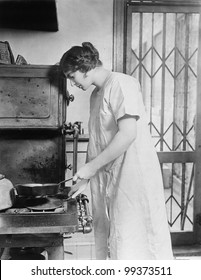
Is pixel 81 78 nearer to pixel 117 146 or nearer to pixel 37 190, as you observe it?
pixel 117 146

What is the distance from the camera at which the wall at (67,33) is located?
A: 2.74 metres

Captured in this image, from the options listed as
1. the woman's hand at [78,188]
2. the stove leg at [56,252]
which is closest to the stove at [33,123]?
the woman's hand at [78,188]

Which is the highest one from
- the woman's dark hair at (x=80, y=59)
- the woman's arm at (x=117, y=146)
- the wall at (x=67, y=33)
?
the wall at (x=67, y=33)

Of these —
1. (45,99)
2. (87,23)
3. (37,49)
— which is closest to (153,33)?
(87,23)

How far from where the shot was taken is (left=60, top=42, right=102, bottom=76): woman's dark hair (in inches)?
71.5

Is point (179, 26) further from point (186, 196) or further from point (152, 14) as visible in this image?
point (186, 196)

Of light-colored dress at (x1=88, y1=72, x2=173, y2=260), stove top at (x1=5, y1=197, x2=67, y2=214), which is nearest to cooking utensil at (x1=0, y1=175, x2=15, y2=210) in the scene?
stove top at (x1=5, y1=197, x2=67, y2=214)

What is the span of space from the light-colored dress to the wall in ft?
3.10

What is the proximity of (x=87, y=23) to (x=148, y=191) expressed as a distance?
140 cm

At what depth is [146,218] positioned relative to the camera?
1.91m

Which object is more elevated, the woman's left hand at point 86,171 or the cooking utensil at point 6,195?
the woman's left hand at point 86,171

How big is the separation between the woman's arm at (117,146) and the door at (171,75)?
1.16 meters

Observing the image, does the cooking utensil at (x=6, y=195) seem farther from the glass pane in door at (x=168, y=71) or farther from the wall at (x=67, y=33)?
the glass pane in door at (x=168, y=71)

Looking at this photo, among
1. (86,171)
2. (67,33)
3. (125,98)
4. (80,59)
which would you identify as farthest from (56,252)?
(67,33)
